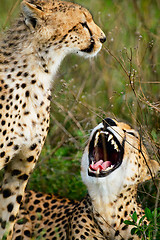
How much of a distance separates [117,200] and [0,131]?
91 cm

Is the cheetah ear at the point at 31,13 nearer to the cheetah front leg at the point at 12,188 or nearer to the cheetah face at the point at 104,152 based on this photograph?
the cheetah front leg at the point at 12,188

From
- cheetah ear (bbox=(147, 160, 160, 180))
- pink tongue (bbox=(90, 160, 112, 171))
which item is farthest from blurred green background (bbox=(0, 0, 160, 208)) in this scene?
Answer: pink tongue (bbox=(90, 160, 112, 171))

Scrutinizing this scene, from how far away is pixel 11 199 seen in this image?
2582 millimetres

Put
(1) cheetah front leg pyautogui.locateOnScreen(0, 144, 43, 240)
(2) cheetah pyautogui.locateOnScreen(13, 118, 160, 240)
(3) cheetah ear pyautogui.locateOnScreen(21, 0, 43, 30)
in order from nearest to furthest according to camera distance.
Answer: (3) cheetah ear pyautogui.locateOnScreen(21, 0, 43, 30), (1) cheetah front leg pyautogui.locateOnScreen(0, 144, 43, 240), (2) cheetah pyautogui.locateOnScreen(13, 118, 160, 240)

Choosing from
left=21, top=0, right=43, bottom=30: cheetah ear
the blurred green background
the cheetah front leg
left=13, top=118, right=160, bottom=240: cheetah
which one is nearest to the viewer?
left=21, top=0, right=43, bottom=30: cheetah ear

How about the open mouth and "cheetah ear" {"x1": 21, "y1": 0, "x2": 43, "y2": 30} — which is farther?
the open mouth

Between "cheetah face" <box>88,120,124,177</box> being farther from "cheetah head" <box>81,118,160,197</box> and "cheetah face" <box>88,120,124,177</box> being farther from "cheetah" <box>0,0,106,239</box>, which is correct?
"cheetah" <box>0,0,106,239</box>

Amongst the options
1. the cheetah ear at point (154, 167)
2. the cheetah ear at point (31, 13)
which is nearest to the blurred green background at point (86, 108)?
the cheetah ear at point (154, 167)

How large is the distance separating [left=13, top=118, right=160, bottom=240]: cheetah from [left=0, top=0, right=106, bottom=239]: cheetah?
0.39 metres

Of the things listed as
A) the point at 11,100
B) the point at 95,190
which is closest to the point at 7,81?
the point at 11,100

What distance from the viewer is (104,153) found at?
2.94 metres

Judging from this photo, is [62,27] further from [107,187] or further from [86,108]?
[86,108]

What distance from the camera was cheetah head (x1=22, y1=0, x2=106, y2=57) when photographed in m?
2.39

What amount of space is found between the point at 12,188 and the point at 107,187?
0.59 metres
